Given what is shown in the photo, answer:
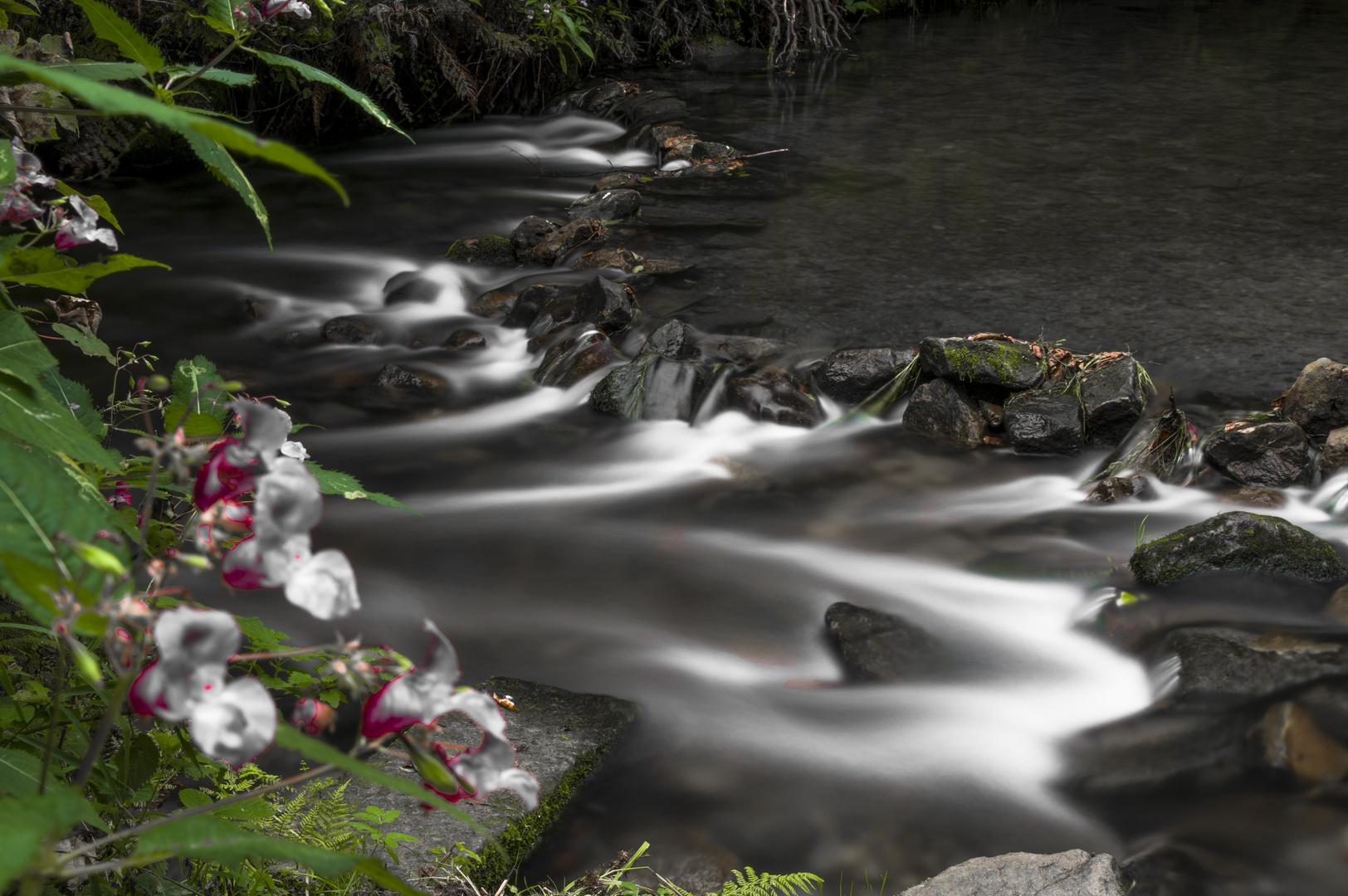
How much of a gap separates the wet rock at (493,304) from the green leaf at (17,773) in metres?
5.42

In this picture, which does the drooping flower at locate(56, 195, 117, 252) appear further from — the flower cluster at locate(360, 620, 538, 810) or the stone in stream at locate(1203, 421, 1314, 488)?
the stone in stream at locate(1203, 421, 1314, 488)

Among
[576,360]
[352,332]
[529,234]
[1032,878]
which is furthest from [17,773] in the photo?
[529,234]

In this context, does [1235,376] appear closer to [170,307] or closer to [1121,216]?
[1121,216]

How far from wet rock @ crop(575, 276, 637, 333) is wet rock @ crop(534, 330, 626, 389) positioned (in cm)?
15

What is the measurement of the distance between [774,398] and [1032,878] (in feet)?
10.4

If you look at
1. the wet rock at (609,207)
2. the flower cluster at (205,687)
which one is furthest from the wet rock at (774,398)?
the flower cluster at (205,687)

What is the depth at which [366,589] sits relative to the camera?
3.88 metres

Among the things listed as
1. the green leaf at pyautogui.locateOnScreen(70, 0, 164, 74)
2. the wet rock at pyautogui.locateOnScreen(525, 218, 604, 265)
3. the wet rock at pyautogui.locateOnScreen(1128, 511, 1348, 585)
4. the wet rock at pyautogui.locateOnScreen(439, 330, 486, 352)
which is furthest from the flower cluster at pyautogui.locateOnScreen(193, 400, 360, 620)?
the wet rock at pyautogui.locateOnScreen(525, 218, 604, 265)

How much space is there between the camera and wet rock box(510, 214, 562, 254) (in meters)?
7.38

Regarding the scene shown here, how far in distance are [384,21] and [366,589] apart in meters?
6.45

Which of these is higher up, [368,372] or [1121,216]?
[1121,216]

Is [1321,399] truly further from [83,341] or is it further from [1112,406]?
[83,341]

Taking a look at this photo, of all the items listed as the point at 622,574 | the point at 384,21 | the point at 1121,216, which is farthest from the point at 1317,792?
the point at 384,21

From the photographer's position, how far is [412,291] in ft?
22.2
